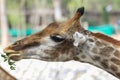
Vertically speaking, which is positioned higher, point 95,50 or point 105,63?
point 95,50

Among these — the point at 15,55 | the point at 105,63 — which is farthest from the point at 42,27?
the point at 15,55

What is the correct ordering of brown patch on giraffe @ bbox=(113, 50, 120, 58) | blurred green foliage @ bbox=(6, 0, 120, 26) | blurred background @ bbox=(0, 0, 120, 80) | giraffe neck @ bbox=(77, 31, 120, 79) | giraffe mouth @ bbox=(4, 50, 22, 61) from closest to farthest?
giraffe mouth @ bbox=(4, 50, 22, 61), giraffe neck @ bbox=(77, 31, 120, 79), brown patch on giraffe @ bbox=(113, 50, 120, 58), blurred background @ bbox=(0, 0, 120, 80), blurred green foliage @ bbox=(6, 0, 120, 26)

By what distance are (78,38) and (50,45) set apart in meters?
0.26

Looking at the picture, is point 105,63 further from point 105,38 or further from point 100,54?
point 105,38

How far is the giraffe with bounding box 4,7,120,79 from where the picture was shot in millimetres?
4059

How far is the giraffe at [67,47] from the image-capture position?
4.06 meters

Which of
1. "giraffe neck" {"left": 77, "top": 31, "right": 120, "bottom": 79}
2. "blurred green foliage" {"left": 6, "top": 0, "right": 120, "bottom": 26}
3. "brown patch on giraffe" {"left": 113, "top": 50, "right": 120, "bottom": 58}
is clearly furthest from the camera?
"blurred green foliage" {"left": 6, "top": 0, "right": 120, "bottom": 26}

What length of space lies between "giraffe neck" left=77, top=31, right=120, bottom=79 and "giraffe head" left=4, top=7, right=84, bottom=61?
115 mm

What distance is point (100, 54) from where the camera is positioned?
420 cm

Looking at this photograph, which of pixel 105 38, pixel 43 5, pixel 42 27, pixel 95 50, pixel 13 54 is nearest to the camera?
pixel 13 54

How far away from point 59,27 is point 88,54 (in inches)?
14.6

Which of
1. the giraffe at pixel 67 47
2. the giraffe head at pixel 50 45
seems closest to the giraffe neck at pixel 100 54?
the giraffe at pixel 67 47

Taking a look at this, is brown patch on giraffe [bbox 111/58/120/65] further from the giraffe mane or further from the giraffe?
the giraffe mane

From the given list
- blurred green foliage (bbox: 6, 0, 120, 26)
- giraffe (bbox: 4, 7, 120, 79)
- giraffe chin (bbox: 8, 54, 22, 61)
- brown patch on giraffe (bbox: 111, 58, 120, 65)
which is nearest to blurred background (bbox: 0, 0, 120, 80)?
blurred green foliage (bbox: 6, 0, 120, 26)
